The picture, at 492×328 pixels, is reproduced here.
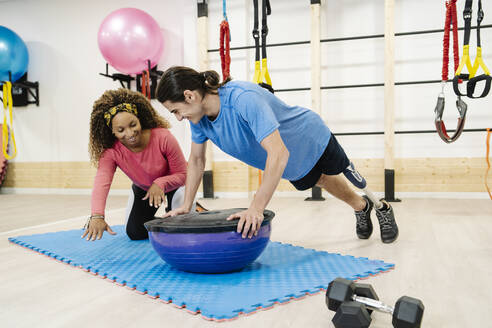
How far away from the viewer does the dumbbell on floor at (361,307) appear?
2.98 feet

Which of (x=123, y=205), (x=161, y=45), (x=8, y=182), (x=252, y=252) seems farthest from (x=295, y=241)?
(x=8, y=182)

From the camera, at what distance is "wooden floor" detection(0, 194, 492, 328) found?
110cm

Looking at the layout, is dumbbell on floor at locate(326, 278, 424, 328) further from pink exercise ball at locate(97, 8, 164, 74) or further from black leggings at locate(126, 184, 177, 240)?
pink exercise ball at locate(97, 8, 164, 74)

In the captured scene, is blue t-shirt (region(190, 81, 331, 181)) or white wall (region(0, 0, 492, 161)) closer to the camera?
blue t-shirt (region(190, 81, 331, 181))

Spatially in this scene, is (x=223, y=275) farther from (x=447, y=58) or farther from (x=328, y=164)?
(x=447, y=58)

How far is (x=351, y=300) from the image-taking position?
1028mm

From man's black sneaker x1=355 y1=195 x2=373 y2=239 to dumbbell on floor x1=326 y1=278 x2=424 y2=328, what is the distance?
3.34 feet

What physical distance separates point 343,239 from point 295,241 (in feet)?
0.83

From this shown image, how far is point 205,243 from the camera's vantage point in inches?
52.9

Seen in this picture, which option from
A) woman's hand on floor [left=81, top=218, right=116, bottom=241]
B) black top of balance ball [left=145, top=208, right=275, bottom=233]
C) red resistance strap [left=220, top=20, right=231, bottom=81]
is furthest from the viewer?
red resistance strap [left=220, top=20, right=231, bottom=81]

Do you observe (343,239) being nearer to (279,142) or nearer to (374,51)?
(279,142)

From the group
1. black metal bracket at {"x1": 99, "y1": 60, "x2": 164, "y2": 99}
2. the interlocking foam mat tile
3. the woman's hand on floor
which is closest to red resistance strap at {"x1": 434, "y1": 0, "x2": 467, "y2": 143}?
the interlocking foam mat tile

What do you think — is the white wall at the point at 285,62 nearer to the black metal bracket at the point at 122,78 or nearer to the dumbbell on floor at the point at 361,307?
the black metal bracket at the point at 122,78

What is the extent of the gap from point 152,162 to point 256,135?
895 mm
